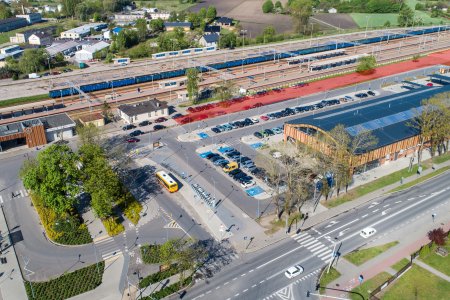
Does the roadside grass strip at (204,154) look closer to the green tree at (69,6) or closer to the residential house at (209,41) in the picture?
the residential house at (209,41)

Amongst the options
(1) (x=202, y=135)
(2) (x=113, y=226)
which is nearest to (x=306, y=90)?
(1) (x=202, y=135)

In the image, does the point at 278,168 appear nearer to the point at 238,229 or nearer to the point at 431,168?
the point at 238,229

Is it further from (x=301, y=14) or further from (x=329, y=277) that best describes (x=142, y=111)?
(x=301, y=14)

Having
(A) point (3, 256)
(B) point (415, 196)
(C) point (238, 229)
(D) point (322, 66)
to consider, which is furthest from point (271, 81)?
(A) point (3, 256)

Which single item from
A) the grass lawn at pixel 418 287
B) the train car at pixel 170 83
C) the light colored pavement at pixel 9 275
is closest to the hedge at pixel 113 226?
the light colored pavement at pixel 9 275

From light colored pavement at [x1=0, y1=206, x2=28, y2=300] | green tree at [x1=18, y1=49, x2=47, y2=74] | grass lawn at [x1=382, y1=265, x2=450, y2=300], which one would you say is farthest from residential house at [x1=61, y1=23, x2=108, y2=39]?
grass lawn at [x1=382, y1=265, x2=450, y2=300]
